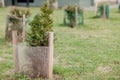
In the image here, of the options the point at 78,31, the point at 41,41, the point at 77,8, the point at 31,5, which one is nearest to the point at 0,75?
the point at 41,41

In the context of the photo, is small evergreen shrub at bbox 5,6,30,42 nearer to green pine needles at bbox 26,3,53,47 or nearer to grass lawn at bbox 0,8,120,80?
grass lawn at bbox 0,8,120,80

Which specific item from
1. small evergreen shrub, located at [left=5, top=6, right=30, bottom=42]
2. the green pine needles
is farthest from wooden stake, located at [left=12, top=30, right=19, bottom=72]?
small evergreen shrub, located at [left=5, top=6, right=30, bottom=42]

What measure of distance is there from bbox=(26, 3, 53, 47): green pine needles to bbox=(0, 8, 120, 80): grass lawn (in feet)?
2.32

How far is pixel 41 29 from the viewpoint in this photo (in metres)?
6.33

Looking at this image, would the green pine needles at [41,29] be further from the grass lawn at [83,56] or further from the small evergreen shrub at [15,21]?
the small evergreen shrub at [15,21]

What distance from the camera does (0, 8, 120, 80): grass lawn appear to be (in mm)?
6833

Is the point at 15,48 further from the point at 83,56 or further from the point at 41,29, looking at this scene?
the point at 83,56

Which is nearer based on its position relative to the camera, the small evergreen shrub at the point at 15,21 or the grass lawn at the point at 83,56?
the grass lawn at the point at 83,56

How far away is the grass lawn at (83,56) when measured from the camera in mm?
6833

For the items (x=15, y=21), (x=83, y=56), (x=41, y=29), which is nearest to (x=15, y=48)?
(x=41, y=29)

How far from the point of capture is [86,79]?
21.5 feet

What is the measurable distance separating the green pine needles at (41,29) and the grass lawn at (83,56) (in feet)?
2.32

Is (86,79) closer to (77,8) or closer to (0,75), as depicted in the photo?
(0,75)

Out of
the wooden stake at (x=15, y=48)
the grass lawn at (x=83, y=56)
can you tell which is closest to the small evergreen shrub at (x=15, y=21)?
the grass lawn at (x=83, y=56)
